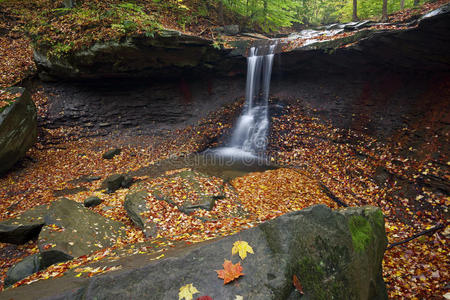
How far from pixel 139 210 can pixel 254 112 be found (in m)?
9.77

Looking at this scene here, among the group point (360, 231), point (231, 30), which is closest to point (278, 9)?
point (231, 30)

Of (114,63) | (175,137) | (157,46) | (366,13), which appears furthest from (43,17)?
(366,13)

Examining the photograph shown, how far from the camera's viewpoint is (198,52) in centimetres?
1200

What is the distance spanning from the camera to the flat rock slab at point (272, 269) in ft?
5.85

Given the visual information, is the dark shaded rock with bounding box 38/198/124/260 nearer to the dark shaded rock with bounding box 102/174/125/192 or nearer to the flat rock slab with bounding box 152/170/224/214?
the flat rock slab with bounding box 152/170/224/214

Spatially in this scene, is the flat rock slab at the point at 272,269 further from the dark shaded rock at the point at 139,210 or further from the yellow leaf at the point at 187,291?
the dark shaded rock at the point at 139,210

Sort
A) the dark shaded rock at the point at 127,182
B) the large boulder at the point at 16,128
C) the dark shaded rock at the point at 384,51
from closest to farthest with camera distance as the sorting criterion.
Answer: the dark shaded rock at the point at 384,51
the dark shaded rock at the point at 127,182
the large boulder at the point at 16,128

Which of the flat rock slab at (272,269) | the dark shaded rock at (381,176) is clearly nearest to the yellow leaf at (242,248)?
the flat rock slab at (272,269)

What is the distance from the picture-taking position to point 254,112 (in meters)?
13.4

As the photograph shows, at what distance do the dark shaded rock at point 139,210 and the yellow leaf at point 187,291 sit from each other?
3.29m

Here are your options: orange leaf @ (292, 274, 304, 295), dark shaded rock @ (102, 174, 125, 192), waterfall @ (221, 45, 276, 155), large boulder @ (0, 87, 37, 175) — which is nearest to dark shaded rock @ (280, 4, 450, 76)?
waterfall @ (221, 45, 276, 155)

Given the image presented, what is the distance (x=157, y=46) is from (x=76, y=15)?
15.2 ft

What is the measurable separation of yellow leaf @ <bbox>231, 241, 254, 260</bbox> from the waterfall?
31.3ft

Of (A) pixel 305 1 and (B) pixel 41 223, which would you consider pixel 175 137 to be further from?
(A) pixel 305 1
